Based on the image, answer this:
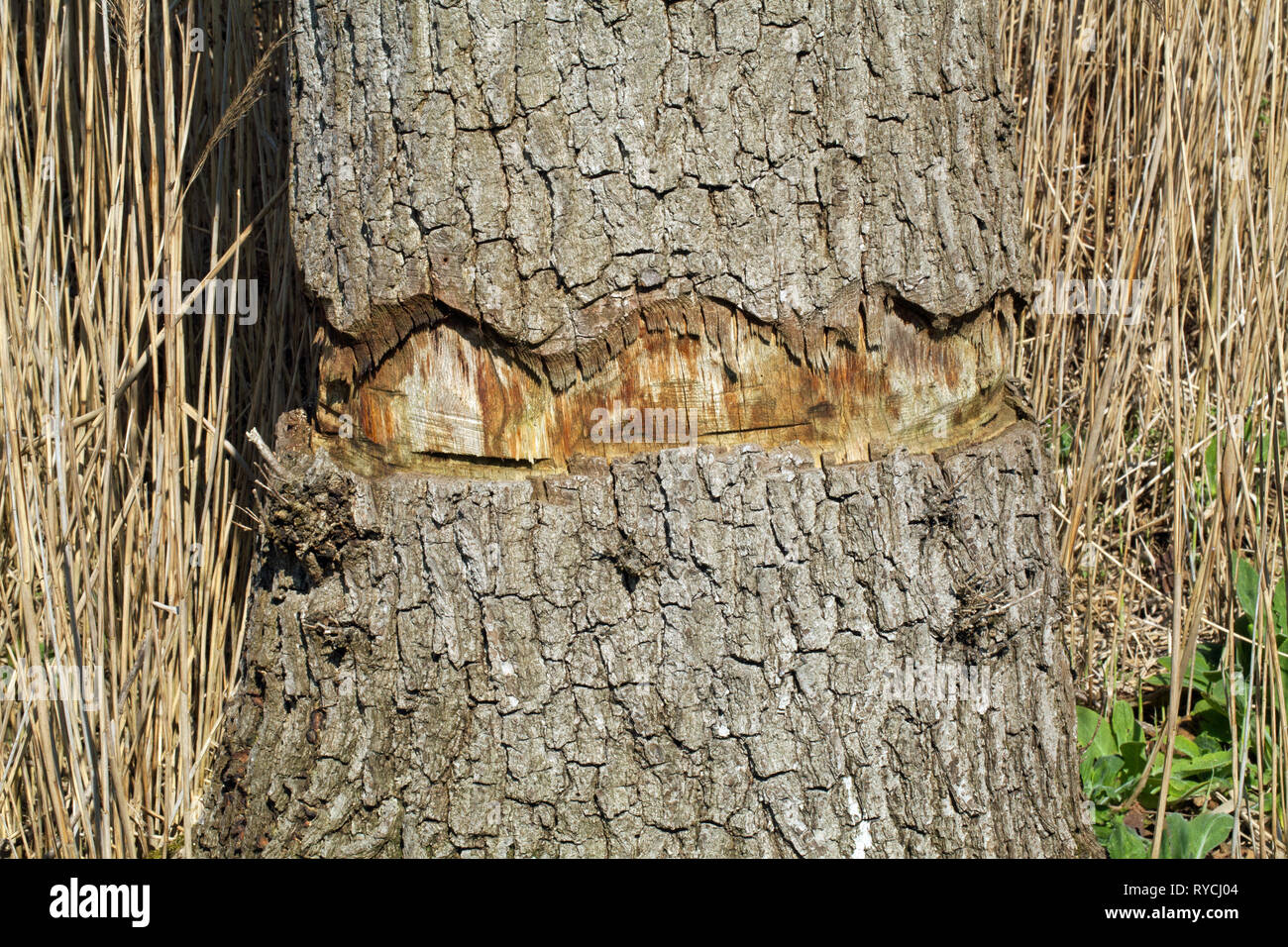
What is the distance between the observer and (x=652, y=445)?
3.59 feet

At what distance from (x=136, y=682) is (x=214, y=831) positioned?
1.10 ft

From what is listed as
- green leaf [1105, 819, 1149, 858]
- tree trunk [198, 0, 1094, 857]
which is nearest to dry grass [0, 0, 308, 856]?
tree trunk [198, 0, 1094, 857]

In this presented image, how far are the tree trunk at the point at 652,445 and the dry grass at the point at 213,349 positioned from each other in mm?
275

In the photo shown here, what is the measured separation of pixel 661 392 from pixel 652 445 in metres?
0.06

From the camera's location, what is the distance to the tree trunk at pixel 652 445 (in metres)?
1.04

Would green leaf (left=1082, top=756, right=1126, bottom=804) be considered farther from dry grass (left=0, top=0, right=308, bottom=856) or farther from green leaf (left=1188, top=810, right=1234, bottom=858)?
dry grass (left=0, top=0, right=308, bottom=856)

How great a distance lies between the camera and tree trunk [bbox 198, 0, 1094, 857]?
3.40ft

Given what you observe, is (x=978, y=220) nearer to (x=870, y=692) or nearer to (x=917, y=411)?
(x=917, y=411)

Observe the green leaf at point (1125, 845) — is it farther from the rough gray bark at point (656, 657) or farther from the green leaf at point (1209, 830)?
the rough gray bark at point (656, 657)

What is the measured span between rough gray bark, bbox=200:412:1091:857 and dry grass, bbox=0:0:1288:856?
0.94 feet

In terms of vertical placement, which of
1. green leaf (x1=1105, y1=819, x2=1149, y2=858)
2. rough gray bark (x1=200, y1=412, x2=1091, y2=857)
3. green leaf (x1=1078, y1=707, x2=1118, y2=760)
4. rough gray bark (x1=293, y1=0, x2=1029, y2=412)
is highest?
rough gray bark (x1=293, y1=0, x2=1029, y2=412)

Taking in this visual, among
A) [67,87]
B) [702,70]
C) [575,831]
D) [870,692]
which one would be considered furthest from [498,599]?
[67,87]

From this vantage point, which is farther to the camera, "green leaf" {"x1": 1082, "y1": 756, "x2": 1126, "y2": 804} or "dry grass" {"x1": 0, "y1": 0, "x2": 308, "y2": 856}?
"green leaf" {"x1": 1082, "y1": 756, "x2": 1126, "y2": 804}

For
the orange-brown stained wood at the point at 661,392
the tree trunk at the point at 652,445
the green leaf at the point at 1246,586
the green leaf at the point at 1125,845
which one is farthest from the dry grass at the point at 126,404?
the green leaf at the point at 1246,586
